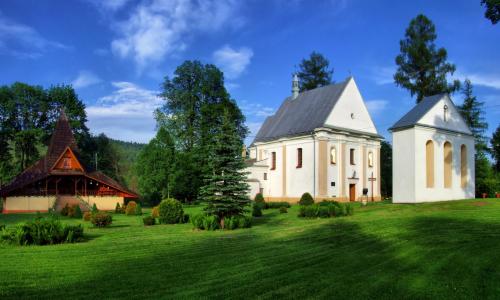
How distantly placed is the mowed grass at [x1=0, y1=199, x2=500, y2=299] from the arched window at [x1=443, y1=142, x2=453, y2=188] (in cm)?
1343

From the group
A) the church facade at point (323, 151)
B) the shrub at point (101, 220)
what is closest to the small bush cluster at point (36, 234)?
the shrub at point (101, 220)

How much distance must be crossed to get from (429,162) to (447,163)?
2.05 meters

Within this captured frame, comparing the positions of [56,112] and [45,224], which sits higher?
[56,112]

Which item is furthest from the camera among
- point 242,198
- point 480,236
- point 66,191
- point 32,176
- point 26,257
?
point 66,191

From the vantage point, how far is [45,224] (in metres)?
14.4

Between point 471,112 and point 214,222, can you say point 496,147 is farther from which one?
point 214,222

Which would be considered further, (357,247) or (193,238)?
(193,238)

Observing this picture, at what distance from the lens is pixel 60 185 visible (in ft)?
139

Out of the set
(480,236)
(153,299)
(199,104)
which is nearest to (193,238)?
(153,299)

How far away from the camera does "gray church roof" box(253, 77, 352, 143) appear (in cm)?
4134

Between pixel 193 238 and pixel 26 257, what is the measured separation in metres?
5.60

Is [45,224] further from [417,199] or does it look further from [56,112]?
[56,112]

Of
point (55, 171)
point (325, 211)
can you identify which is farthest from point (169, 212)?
point (55, 171)

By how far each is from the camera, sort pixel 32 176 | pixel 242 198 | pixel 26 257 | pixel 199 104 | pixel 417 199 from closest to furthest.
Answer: pixel 26 257 < pixel 242 198 < pixel 417 199 < pixel 32 176 < pixel 199 104
